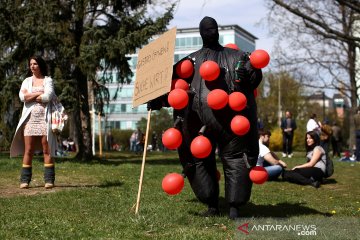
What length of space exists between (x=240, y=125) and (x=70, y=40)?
1145 centimetres

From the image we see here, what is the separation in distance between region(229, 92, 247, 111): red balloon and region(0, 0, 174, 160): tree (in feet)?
32.0

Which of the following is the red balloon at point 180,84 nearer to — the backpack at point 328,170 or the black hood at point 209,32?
the black hood at point 209,32

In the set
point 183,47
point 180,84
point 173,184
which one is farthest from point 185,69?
point 183,47

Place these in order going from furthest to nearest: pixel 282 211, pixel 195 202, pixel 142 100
→ pixel 195 202, pixel 282 211, pixel 142 100

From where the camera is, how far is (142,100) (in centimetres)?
596

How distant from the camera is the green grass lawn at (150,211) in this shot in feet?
15.5

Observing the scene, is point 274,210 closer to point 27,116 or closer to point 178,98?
point 178,98

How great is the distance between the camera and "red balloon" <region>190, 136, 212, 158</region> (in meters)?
5.24

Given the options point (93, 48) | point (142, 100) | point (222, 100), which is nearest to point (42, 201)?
point (142, 100)

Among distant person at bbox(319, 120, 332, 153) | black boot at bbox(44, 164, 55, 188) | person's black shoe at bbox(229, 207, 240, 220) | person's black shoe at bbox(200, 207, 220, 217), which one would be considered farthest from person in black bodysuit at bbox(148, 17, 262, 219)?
distant person at bbox(319, 120, 332, 153)

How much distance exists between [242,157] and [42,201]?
275cm

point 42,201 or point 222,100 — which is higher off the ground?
point 222,100

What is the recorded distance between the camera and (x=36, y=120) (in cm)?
749

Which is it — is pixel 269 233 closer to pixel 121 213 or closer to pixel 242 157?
pixel 242 157
